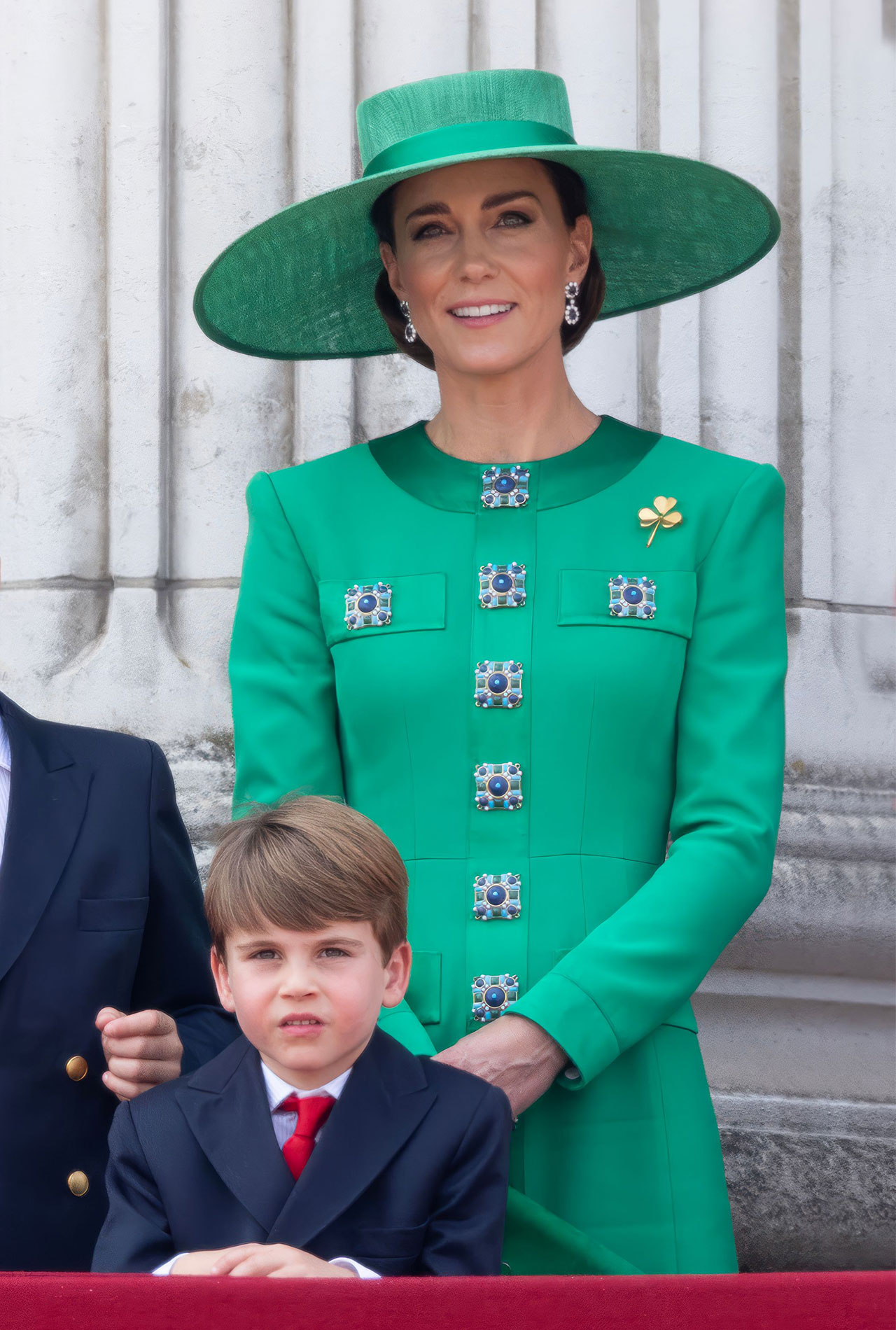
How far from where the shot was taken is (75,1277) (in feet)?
2.96

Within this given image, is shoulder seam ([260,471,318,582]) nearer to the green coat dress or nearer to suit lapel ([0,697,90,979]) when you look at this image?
the green coat dress

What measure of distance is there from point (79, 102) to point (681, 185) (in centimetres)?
157

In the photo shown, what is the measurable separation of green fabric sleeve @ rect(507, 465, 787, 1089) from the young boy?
18cm

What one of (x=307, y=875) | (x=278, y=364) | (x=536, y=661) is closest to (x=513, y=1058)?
(x=307, y=875)

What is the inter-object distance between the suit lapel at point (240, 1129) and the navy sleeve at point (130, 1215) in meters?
0.05

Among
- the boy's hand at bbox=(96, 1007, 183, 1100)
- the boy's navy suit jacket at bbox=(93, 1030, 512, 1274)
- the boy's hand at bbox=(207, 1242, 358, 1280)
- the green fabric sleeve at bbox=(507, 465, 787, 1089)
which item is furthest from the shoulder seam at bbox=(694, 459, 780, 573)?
the boy's hand at bbox=(207, 1242, 358, 1280)

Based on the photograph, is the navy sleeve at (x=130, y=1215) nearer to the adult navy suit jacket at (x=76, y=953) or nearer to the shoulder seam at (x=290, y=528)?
the adult navy suit jacket at (x=76, y=953)

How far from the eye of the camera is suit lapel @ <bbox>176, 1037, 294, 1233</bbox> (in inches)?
52.8

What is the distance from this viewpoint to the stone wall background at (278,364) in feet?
9.71

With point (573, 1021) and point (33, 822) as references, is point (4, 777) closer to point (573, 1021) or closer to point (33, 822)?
point (33, 822)

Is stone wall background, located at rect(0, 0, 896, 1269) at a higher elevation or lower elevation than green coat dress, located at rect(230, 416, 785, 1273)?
higher

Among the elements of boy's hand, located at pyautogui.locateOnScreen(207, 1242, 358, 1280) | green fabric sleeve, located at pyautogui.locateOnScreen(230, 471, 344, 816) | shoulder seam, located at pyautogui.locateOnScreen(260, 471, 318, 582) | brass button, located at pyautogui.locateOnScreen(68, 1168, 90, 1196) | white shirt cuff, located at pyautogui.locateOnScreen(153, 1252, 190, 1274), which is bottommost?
brass button, located at pyautogui.locateOnScreen(68, 1168, 90, 1196)

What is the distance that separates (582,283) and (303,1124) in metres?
1.07

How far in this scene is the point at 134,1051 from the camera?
1560 millimetres
